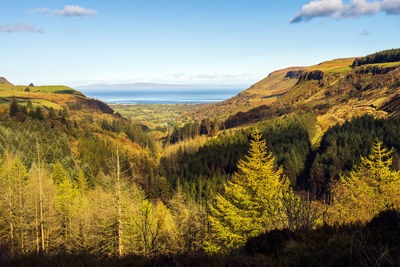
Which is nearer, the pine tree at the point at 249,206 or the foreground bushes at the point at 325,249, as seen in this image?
the foreground bushes at the point at 325,249

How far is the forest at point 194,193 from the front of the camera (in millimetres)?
10938

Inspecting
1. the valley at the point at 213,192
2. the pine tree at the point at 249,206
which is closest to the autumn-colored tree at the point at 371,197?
the valley at the point at 213,192

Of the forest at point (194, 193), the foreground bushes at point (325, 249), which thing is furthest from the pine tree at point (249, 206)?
the foreground bushes at point (325, 249)

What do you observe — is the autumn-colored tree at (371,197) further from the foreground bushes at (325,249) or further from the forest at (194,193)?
the foreground bushes at (325,249)

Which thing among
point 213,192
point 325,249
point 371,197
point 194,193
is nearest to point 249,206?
point 371,197

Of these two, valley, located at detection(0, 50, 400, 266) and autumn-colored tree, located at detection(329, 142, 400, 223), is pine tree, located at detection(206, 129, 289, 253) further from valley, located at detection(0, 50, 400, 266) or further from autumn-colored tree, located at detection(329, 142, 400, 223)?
autumn-colored tree, located at detection(329, 142, 400, 223)

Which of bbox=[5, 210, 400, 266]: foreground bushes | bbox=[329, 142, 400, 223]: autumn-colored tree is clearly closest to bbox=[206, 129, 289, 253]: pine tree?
bbox=[329, 142, 400, 223]: autumn-colored tree

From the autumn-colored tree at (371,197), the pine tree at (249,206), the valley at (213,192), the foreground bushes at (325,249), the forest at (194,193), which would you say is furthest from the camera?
the pine tree at (249,206)

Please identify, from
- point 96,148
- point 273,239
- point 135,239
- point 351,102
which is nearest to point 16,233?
point 135,239

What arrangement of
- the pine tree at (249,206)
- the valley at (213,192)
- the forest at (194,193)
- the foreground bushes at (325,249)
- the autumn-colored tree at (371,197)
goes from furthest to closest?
1. the pine tree at (249,206)
2. the autumn-colored tree at (371,197)
3. the forest at (194,193)
4. the valley at (213,192)
5. the foreground bushes at (325,249)

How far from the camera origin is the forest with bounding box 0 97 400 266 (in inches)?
431

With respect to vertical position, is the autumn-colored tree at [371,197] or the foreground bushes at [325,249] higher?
the foreground bushes at [325,249]

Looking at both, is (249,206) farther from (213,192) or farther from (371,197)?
(213,192)

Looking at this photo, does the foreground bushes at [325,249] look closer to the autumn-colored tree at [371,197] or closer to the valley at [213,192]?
the valley at [213,192]
